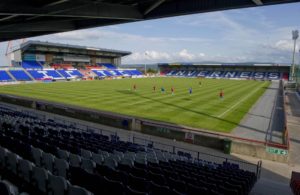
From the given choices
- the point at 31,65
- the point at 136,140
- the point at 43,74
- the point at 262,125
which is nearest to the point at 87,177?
the point at 136,140

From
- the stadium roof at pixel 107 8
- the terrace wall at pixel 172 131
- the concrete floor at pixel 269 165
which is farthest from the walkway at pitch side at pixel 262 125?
the stadium roof at pixel 107 8

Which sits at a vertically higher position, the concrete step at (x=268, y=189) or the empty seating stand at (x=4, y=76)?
the empty seating stand at (x=4, y=76)

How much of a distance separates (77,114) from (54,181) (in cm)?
2012

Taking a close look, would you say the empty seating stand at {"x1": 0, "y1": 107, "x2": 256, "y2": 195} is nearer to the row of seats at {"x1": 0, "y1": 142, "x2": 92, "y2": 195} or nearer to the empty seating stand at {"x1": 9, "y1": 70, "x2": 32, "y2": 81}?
the row of seats at {"x1": 0, "y1": 142, "x2": 92, "y2": 195}

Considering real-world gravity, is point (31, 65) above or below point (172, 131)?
above

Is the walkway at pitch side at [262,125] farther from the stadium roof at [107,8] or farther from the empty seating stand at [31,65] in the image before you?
the empty seating stand at [31,65]

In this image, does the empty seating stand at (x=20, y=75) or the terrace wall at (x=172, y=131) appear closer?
the terrace wall at (x=172, y=131)

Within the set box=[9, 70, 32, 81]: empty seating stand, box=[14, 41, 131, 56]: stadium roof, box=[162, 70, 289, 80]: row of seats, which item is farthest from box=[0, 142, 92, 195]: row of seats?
box=[162, 70, 289, 80]: row of seats

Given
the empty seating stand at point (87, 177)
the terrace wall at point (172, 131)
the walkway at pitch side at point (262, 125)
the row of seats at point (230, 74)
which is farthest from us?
the row of seats at point (230, 74)

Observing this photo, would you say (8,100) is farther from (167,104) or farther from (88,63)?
(88,63)

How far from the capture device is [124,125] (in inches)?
856

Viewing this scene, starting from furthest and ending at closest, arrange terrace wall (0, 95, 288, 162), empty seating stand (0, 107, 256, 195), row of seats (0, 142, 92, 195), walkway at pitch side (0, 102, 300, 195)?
terrace wall (0, 95, 288, 162) → walkway at pitch side (0, 102, 300, 195) → empty seating stand (0, 107, 256, 195) → row of seats (0, 142, 92, 195)

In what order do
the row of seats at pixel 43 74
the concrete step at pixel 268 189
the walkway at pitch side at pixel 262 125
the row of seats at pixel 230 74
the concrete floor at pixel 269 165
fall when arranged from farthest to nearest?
the row of seats at pixel 230 74 < the row of seats at pixel 43 74 < the walkway at pitch side at pixel 262 125 < the concrete floor at pixel 269 165 < the concrete step at pixel 268 189

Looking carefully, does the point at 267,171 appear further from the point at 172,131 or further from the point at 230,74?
the point at 230,74
